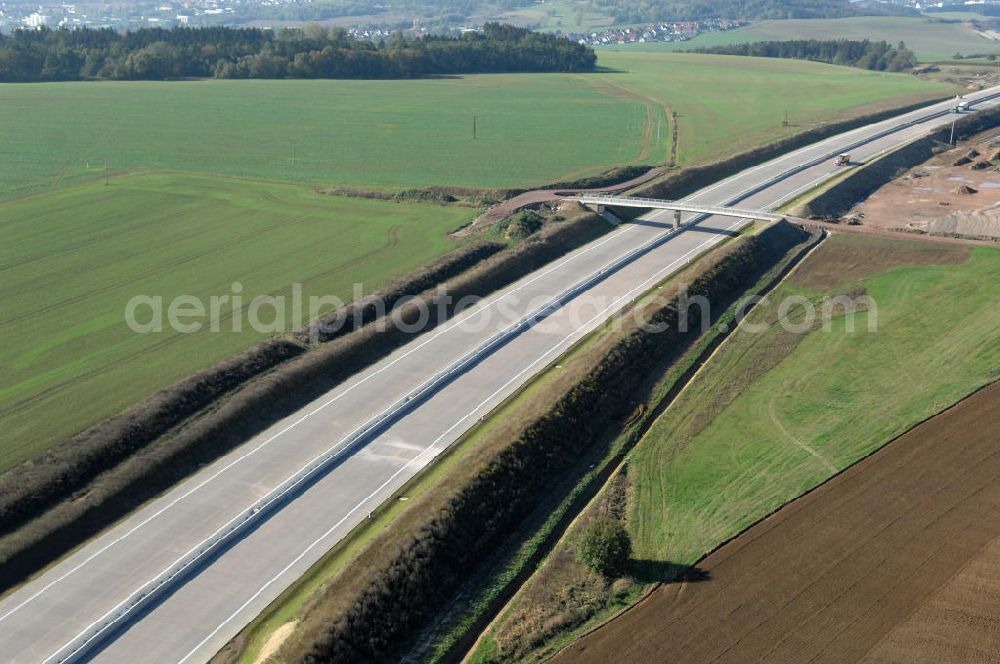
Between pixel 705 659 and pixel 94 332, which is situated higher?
pixel 94 332

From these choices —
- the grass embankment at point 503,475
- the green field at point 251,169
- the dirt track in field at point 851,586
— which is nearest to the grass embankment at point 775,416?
the dirt track in field at point 851,586

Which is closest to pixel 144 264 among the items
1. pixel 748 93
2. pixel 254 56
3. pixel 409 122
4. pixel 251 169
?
pixel 251 169

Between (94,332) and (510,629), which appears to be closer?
(510,629)

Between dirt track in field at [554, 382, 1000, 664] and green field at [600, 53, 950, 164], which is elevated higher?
green field at [600, 53, 950, 164]

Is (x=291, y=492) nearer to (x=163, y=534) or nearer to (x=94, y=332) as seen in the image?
(x=163, y=534)

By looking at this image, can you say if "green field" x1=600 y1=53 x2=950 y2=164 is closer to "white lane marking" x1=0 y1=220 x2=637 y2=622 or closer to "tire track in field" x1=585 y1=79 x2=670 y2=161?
"tire track in field" x1=585 y1=79 x2=670 y2=161

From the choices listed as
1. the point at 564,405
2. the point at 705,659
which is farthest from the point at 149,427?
the point at 705,659

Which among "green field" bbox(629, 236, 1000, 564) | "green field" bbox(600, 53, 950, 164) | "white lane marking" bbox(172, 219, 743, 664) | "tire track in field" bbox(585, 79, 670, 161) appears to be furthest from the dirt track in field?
"tire track in field" bbox(585, 79, 670, 161)
